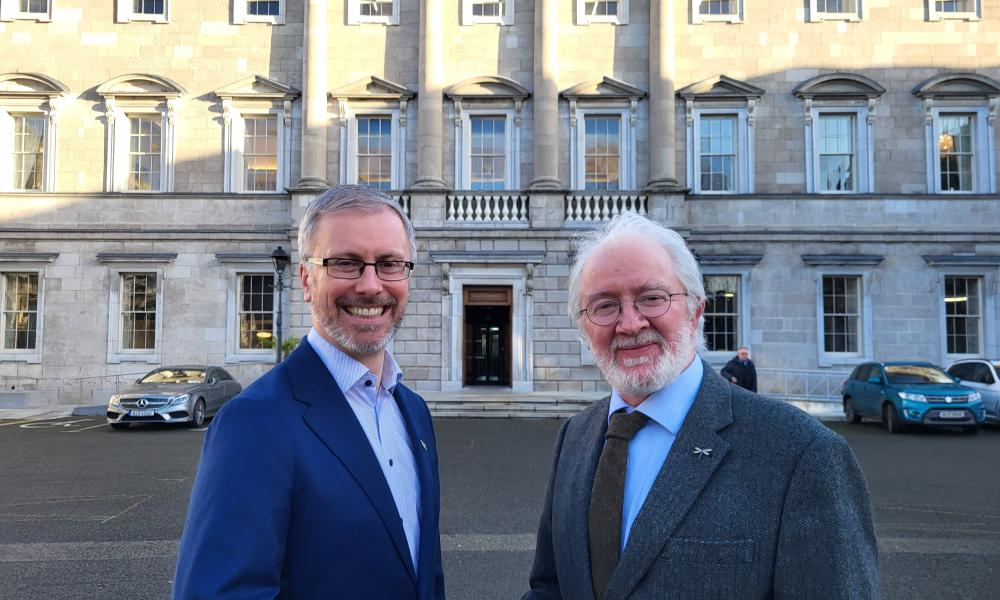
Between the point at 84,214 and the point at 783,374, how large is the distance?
75.4ft

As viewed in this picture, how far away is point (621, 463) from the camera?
203cm

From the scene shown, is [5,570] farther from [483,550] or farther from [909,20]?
[909,20]

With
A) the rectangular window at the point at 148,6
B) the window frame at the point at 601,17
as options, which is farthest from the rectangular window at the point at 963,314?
the rectangular window at the point at 148,6

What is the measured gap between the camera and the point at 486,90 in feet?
69.8

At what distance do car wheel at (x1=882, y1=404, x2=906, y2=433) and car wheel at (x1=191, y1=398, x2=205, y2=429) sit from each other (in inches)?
629

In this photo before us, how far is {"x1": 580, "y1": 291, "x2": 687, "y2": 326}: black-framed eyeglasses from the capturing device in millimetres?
2148

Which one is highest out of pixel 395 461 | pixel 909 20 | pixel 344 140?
pixel 909 20

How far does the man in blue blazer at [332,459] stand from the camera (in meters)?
1.61

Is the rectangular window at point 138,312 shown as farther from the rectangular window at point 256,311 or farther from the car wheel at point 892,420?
the car wheel at point 892,420

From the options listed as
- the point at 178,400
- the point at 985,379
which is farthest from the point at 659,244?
the point at 985,379

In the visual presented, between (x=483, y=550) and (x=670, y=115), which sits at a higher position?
(x=670, y=115)

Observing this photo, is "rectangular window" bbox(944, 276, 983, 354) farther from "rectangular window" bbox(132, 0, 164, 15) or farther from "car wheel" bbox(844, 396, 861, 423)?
"rectangular window" bbox(132, 0, 164, 15)

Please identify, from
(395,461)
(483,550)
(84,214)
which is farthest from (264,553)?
(84,214)

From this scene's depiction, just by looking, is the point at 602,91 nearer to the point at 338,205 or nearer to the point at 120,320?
the point at 120,320
